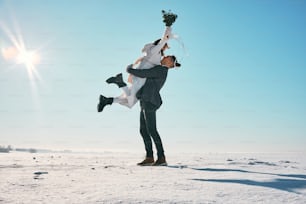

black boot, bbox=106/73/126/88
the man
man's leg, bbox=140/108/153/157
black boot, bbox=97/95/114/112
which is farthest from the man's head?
black boot, bbox=97/95/114/112

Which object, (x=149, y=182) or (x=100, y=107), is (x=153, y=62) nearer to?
(x=100, y=107)

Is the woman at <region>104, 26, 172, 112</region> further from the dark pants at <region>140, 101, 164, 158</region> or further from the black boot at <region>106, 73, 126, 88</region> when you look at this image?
the dark pants at <region>140, 101, 164, 158</region>

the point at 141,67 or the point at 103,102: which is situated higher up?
the point at 141,67

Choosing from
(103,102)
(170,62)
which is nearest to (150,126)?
(103,102)

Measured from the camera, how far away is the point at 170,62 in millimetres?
4789

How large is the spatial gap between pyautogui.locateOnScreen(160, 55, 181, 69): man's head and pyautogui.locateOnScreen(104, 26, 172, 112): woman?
82mm

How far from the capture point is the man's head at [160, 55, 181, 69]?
479cm

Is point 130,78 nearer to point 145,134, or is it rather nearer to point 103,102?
point 103,102

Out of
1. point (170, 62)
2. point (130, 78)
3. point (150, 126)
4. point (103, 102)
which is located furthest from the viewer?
point (130, 78)

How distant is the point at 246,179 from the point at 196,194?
0.75m

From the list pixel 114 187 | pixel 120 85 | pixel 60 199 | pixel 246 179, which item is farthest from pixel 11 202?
pixel 120 85

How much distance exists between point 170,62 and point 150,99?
2.06 feet

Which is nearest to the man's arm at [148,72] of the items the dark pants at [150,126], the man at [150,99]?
the man at [150,99]

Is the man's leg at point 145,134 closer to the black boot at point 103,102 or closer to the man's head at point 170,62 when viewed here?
the black boot at point 103,102
